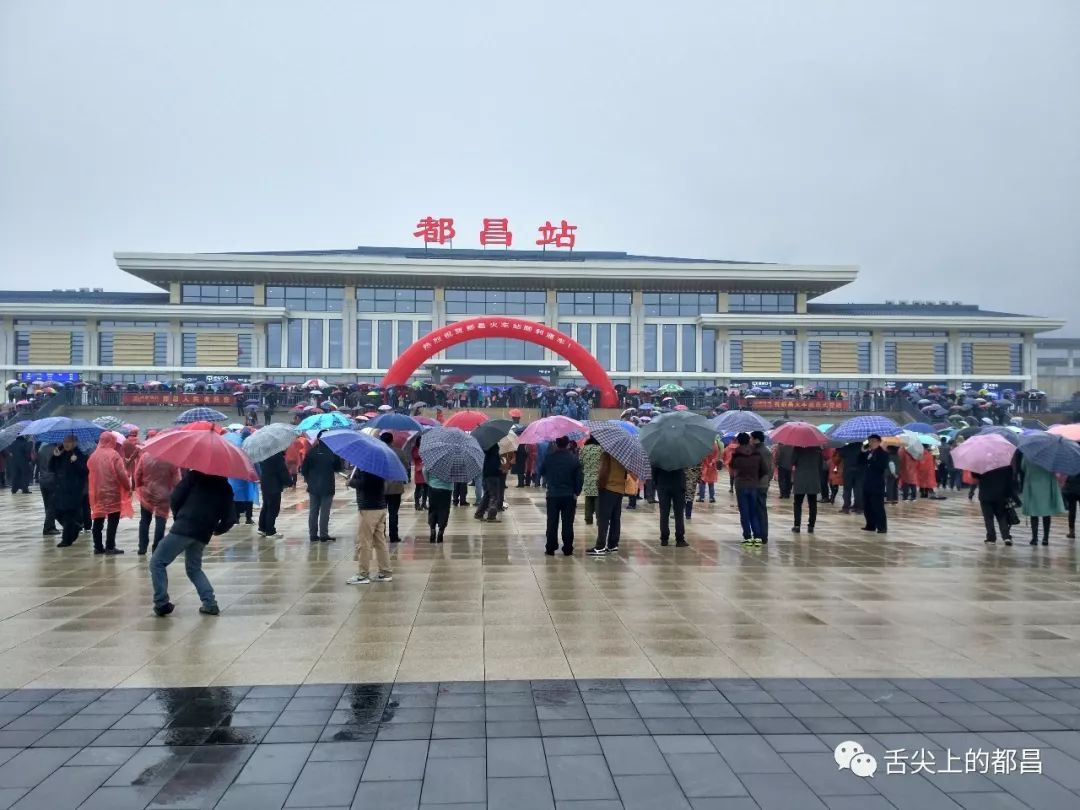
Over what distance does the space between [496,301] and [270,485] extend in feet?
111

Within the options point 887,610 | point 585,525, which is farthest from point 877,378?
point 887,610

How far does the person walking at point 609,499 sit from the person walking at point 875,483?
4.26 metres

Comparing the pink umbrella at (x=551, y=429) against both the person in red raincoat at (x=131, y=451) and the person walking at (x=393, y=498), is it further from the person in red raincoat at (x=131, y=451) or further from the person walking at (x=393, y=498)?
the person in red raincoat at (x=131, y=451)

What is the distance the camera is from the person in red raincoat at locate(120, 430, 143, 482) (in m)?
12.1

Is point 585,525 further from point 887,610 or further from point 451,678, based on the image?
point 451,678

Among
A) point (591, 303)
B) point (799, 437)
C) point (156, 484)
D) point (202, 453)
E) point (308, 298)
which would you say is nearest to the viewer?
point (202, 453)

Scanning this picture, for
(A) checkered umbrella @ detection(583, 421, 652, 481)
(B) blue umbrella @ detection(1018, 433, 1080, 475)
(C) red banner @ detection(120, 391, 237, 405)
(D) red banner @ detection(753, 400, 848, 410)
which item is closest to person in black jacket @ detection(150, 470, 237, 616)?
(A) checkered umbrella @ detection(583, 421, 652, 481)

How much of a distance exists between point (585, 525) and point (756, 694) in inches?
359

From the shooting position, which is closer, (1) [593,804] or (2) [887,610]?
(1) [593,804]

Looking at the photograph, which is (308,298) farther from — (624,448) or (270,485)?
(624,448)

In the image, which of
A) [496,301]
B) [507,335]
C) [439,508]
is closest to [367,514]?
[439,508]

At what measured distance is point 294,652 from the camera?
6.43 m

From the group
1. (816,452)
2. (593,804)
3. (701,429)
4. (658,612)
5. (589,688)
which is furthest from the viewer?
(816,452)

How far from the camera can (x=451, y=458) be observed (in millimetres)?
10883
